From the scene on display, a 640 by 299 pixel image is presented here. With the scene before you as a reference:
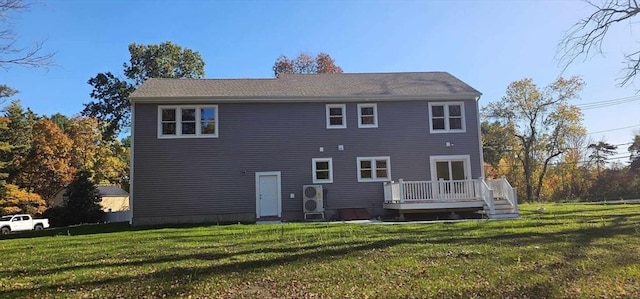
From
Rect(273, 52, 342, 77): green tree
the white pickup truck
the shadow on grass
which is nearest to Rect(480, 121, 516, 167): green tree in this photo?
Rect(273, 52, 342, 77): green tree

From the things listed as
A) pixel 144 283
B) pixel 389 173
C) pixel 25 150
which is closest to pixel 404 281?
pixel 144 283

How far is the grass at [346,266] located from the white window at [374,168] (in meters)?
7.33

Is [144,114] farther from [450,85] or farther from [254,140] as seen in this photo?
[450,85]

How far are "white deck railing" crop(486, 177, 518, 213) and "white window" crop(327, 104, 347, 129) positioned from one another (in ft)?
19.8

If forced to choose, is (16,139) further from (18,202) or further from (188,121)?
(188,121)

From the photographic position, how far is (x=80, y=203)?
2891cm

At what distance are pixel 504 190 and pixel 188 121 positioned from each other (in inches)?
476

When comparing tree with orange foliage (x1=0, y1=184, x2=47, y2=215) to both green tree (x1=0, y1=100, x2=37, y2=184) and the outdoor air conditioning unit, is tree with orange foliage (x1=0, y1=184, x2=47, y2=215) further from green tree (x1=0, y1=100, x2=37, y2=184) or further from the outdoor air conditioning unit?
the outdoor air conditioning unit

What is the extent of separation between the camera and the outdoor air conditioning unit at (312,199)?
16.8 metres

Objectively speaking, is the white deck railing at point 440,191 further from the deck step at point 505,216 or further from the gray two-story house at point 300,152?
the deck step at point 505,216

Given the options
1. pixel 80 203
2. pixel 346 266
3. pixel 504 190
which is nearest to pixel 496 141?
pixel 504 190

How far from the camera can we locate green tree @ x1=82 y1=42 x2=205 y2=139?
109 ft

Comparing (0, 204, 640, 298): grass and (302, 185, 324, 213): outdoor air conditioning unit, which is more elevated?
(302, 185, 324, 213): outdoor air conditioning unit

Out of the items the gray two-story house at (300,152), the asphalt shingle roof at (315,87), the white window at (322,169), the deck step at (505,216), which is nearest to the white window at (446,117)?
the gray two-story house at (300,152)
